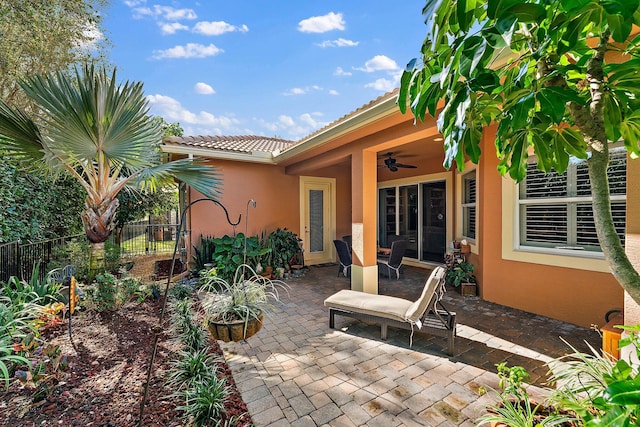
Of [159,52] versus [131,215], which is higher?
[159,52]

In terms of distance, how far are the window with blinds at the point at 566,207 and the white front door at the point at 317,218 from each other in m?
5.37

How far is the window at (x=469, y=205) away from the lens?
229 inches

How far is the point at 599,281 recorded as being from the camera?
3.54 meters

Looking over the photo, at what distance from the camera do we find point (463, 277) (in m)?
5.31

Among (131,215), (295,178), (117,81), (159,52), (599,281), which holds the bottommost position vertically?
(599,281)

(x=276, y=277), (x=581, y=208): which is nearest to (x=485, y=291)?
(x=581, y=208)

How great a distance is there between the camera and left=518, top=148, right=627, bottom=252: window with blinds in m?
3.42

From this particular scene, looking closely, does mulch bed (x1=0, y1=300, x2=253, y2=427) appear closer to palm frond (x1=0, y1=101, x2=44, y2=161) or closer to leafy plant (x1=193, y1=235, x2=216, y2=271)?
palm frond (x1=0, y1=101, x2=44, y2=161)

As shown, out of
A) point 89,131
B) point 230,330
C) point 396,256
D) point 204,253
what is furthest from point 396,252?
point 89,131

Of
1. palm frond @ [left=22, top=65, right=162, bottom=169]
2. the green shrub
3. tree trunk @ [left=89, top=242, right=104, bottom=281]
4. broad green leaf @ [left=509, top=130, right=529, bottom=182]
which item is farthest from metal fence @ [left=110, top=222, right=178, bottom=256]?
broad green leaf @ [left=509, top=130, right=529, bottom=182]

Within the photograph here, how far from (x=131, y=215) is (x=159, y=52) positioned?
5.63 meters

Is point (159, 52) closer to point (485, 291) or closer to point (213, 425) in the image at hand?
point (213, 425)

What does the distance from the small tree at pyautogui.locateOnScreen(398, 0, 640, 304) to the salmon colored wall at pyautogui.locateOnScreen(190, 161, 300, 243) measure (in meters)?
6.45

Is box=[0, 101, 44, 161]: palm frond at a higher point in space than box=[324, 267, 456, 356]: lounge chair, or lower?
higher
